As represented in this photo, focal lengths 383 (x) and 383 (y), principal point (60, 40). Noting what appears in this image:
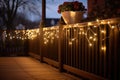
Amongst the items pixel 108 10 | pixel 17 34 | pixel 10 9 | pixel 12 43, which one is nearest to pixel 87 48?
pixel 108 10

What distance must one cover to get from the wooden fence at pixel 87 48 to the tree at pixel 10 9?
21.8m

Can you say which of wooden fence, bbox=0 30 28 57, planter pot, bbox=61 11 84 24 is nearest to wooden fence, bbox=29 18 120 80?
planter pot, bbox=61 11 84 24

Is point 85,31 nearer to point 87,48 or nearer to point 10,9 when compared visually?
point 87,48

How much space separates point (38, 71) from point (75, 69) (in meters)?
2.04

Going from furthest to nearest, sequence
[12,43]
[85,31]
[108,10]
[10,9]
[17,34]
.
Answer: [10,9]
[12,43]
[17,34]
[108,10]
[85,31]

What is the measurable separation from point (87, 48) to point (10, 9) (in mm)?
28578

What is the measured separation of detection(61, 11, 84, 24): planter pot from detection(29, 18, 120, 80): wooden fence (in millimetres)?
297

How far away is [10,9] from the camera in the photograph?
38.1 m

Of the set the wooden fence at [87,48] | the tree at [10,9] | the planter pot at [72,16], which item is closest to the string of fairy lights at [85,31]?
the wooden fence at [87,48]

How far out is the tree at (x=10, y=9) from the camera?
3694 centimetres

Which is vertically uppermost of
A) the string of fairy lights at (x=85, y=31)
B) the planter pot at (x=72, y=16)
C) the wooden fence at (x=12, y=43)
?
the planter pot at (x=72, y=16)

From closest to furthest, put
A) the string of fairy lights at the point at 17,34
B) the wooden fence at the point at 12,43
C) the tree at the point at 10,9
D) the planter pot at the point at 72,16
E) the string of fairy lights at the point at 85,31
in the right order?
the string of fairy lights at the point at 85,31 → the planter pot at the point at 72,16 → the string of fairy lights at the point at 17,34 → the wooden fence at the point at 12,43 → the tree at the point at 10,9

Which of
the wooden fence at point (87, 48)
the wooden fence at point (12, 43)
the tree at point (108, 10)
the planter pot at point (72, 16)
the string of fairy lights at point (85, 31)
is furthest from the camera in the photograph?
the wooden fence at point (12, 43)

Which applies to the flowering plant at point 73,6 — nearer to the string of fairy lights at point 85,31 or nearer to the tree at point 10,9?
the string of fairy lights at point 85,31
